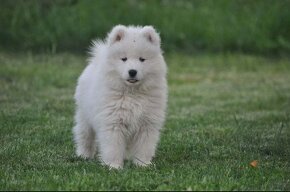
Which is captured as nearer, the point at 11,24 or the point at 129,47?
the point at 129,47

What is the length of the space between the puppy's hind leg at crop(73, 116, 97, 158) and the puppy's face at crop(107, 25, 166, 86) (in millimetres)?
1070

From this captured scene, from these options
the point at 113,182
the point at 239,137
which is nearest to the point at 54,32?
the point at 239,137

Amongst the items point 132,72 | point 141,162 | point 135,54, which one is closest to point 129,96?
point 132,72

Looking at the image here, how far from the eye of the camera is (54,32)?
17.0 meters

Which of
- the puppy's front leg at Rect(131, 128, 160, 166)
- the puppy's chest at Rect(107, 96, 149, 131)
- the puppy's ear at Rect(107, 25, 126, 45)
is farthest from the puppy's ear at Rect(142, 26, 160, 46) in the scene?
the puppy's front leg at Rect(131, 128, 160, 166)

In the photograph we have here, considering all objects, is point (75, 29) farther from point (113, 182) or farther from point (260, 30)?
point (113, 182)

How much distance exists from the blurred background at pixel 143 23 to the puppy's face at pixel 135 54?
10.0 metres

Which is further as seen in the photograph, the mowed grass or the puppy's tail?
the puppy's tail

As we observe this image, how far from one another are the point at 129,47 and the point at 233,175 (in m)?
1.49

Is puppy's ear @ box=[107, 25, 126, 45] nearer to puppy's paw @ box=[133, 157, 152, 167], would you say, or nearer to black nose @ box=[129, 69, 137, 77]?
black nose @ box=[129, 69, 137, 77]

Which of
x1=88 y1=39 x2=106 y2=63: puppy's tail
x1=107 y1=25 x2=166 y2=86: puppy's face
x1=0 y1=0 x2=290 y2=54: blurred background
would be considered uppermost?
x1=107 y1=25 x2=166 y2=86: puppy's face

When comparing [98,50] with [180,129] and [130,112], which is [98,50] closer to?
[130,112]

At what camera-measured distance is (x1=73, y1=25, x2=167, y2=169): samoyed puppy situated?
21.2ft

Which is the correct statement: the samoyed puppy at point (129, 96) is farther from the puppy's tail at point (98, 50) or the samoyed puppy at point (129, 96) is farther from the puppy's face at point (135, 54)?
the puppy's tail at point (98, 50)
